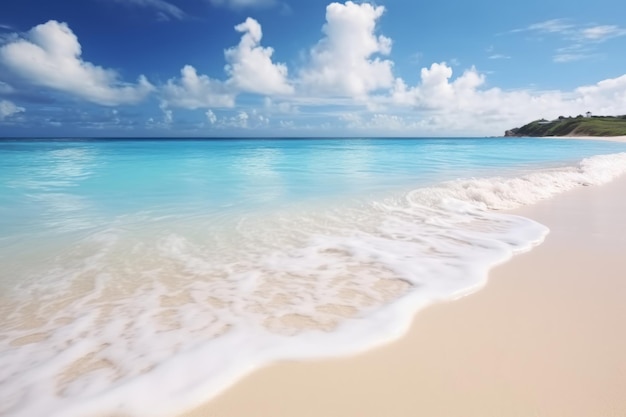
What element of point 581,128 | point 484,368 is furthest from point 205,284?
point 581,128

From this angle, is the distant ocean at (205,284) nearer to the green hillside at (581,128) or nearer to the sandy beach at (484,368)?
the sandy beach at (484,368)

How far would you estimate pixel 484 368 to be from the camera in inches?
89.4

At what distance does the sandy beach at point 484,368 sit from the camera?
1.99m

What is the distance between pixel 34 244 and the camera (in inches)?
209

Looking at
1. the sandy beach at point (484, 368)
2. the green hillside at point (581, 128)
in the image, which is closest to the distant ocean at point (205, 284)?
the sandy beach at point (484, 368)

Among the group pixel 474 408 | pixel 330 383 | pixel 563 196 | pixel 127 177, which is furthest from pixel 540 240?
pixel 127 177

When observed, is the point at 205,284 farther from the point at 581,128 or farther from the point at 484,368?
the point at 581,128

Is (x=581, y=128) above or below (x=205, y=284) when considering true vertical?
above

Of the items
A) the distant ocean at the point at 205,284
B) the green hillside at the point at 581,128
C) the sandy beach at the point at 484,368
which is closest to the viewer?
the sandy beach at the point at 484,368

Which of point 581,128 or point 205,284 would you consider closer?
point 205,284

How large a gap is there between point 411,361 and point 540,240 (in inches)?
147

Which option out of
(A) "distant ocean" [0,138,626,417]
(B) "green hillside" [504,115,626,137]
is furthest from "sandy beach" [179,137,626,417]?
(B) "green hillside" [504,115,626,137]

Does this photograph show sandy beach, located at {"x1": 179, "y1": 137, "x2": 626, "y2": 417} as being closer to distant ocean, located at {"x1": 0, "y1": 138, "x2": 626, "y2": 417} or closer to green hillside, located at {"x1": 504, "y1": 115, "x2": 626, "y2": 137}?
distant ocean, located at {"x1": 0, "y1": 138, "x2": 626, "y2": 417}

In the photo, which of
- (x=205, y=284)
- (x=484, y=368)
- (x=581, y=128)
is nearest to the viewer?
(x=484, y=368)
